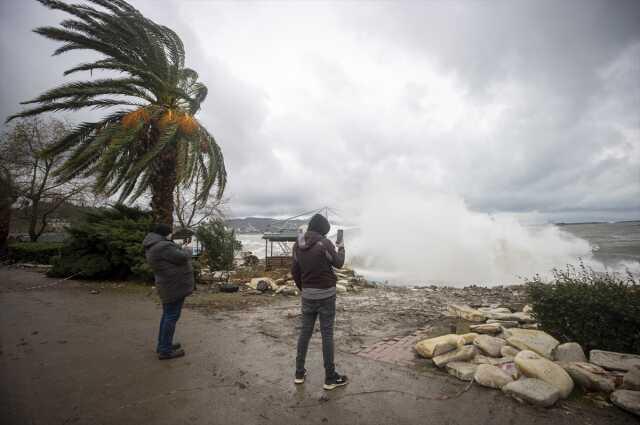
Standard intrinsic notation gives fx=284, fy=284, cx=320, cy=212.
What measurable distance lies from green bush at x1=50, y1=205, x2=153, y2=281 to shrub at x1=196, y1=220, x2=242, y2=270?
1.82 m

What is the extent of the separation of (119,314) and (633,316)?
900 cm

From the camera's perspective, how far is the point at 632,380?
2980mm

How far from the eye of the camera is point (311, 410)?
2.93 m

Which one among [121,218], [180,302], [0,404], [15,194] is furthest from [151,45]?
[15,194]

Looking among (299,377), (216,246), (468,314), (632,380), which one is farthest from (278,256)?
(632,380)

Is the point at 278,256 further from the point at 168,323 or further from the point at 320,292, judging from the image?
the point at 320,292

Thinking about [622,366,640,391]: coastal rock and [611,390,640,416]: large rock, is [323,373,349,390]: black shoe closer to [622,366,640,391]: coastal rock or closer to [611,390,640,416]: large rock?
[611,390,640,416]: large rock

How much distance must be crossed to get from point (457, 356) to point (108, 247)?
1122cm

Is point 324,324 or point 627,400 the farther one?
point 324,324

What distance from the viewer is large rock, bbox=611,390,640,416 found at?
278cm

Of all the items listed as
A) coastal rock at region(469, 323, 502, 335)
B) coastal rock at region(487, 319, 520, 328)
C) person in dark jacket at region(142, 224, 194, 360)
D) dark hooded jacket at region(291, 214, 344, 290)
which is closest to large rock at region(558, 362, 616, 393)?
coastal rock at region(469, 323, 502, 335)

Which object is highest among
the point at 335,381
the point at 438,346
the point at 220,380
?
the point at 438,346

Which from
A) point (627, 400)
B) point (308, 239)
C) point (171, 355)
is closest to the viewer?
point (627, 400)

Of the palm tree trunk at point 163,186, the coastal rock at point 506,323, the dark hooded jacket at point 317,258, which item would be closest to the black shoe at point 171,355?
the dark hooded jacket at point 317,258
